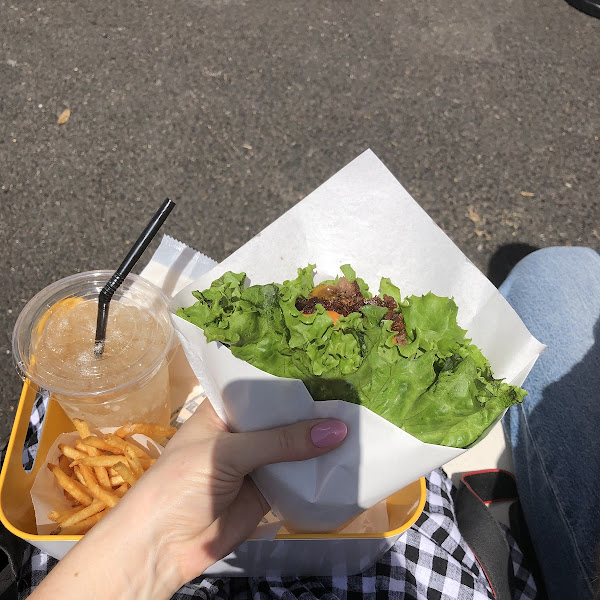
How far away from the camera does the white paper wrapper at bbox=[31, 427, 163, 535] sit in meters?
1.62

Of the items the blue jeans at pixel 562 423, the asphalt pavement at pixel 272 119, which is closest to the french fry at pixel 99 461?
the asphalt pavement at pixel 272 119

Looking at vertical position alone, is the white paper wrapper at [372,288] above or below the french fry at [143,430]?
above

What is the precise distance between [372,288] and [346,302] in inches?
9.1

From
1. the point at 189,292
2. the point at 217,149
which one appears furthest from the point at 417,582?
the point at 217,149

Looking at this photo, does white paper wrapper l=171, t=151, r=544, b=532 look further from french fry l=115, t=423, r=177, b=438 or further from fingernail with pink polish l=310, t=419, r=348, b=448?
french fry l=115, t=423, r=177, b=438

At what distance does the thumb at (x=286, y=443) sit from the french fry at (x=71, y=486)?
0.53 metres

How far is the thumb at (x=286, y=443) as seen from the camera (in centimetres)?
134

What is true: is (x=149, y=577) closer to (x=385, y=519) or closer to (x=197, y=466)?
(x=197, y=466)

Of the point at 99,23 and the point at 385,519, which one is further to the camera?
the point at 99,23

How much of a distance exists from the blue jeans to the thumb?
1.10 meters

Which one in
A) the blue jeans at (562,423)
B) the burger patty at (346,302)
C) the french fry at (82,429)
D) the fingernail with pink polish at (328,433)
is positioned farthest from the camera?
the blue jeans at (562,423)

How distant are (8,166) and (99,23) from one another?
53.5 inches

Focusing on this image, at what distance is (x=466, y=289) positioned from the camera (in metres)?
1.61

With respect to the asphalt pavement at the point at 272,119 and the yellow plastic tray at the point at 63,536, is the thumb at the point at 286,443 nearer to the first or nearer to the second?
the yellow plastic tray at the point at 63,536
